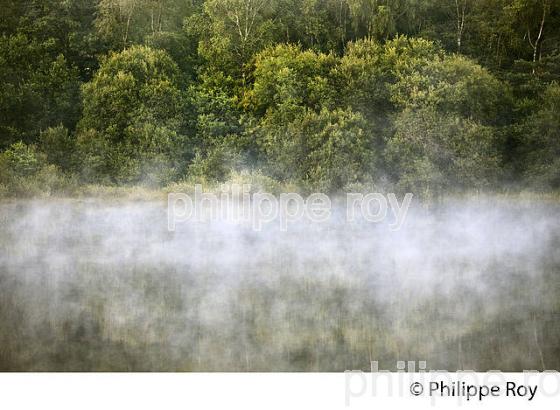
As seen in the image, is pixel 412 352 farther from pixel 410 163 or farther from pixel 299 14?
pixel 299 14

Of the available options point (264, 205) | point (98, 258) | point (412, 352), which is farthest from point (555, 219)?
point (98, 258)

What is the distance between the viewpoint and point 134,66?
208 inches

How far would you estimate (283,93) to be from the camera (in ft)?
17.3

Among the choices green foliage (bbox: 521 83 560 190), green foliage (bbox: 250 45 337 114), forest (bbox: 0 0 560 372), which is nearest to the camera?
forest (bbox: 0 0 560 372)

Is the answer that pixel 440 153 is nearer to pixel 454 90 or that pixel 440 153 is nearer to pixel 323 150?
pixel 454 90

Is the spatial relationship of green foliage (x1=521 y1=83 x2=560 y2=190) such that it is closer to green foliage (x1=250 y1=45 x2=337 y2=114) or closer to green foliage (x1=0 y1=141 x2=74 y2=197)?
green foliage (x1=250 y1=45 x2=337 y2=114)

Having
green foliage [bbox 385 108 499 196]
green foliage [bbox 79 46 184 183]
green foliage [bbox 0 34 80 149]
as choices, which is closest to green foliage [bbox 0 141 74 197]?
green foliage [bbox 0 34 80 149]

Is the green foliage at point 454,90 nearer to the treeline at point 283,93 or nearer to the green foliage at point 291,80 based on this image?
the treeline at point 283,93

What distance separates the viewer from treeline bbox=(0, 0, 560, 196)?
510cm

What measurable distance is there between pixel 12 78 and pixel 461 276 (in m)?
3.87

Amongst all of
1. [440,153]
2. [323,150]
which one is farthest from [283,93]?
[440,153]

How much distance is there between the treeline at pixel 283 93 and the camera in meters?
5.10

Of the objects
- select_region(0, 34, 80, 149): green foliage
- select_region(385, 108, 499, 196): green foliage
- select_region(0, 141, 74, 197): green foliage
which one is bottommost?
select_region(0, 141, 74, 197): green foliage

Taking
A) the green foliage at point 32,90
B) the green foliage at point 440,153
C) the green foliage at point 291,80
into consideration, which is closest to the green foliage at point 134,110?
Result: the green foliage at point 32,90
